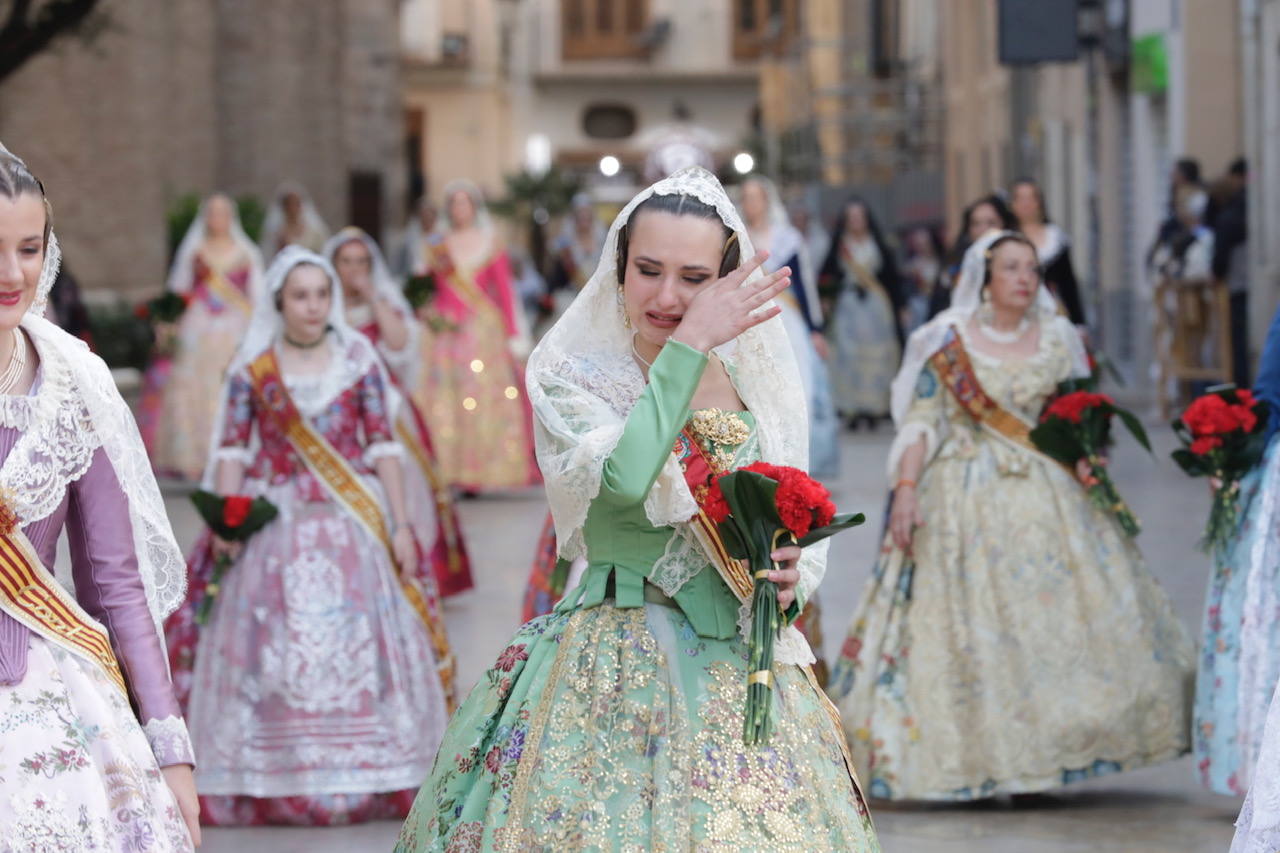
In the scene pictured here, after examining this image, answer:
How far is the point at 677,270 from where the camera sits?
12.8 feet

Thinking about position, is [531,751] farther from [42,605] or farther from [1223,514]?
[1223,514]

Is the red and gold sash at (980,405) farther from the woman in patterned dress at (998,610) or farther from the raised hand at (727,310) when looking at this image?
the raised hand at (727,310)

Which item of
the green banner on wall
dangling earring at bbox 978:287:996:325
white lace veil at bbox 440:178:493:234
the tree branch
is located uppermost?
the green banner on wall

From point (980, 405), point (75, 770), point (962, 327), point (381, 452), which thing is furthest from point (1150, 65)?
point (75, 770)

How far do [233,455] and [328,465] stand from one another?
29 centimetres

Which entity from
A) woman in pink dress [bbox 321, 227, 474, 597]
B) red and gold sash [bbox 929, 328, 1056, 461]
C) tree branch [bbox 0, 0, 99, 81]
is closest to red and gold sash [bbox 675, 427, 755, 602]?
red and gold sash [bbox 929, 328, 1056, 461]

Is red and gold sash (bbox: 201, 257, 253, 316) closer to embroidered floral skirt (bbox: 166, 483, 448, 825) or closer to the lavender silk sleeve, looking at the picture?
embroidered floral skirt (bbox: 166, 483, 448, 825)

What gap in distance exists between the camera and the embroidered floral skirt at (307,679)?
265 inches

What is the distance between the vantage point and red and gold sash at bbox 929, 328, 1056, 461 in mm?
6781

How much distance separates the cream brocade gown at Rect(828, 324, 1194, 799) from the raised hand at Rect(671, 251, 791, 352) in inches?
123

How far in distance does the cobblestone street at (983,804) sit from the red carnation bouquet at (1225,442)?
858 mm

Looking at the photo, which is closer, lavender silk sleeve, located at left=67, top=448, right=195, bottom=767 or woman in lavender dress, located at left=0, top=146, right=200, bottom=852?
woman in lavender dress, located at left=0, top=146, right=200, bottom=852

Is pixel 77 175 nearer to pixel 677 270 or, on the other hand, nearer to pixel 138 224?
pixel 138 224

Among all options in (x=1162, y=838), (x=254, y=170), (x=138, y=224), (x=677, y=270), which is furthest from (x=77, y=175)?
(x=677, y=270)
